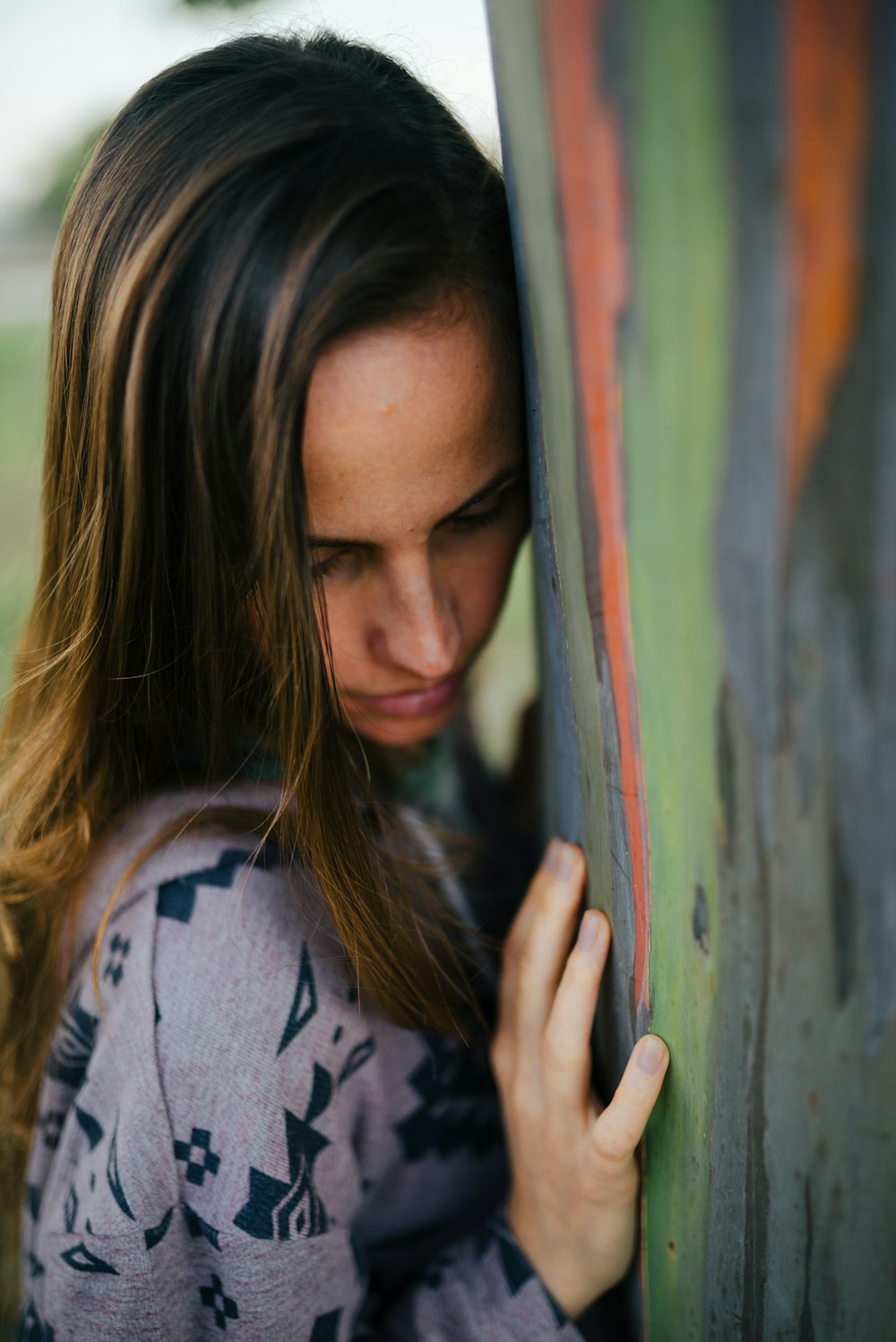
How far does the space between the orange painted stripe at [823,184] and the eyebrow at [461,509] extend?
1.54 feet

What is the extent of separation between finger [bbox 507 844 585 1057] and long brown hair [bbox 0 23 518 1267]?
0.12m

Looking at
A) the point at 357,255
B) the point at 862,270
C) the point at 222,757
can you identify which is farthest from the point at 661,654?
the point at 222,757

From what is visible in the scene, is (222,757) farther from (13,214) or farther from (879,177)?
(13,214)

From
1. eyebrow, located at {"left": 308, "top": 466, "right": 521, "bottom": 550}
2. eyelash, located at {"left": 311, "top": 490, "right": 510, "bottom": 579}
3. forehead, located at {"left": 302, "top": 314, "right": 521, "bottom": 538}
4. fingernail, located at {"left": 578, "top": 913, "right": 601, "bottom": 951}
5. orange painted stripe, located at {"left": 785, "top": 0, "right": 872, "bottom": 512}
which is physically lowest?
fingernail, located at {"left": 578, "top": 913, "right": 601, "bottom": 951}

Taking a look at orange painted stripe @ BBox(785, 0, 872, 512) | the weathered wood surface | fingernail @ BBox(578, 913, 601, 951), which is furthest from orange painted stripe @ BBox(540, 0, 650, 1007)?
fingernail @ BBox(578, 913, 601, 951)

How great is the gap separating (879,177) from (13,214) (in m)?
2.28

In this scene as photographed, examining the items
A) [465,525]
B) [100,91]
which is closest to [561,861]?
[465,525]

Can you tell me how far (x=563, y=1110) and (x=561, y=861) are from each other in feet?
0.75

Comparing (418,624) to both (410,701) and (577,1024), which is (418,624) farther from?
(577,1024)

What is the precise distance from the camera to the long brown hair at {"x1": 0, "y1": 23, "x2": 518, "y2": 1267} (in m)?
0.77

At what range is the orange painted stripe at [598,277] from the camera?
0.52m

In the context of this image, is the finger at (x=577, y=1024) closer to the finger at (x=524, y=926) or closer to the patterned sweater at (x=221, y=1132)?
the finger at (x=524, y=926)

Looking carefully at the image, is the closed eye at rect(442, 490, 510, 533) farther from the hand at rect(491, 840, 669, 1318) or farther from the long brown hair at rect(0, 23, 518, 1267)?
the hand at rect(491, 840, 669, 1318)

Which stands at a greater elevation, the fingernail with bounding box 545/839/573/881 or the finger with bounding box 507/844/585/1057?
the fingernail with bounding box 545/839/573/881
